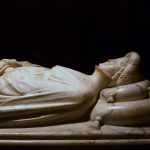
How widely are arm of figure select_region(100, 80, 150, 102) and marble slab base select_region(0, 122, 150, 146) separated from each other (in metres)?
0.25

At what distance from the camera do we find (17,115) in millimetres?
2990

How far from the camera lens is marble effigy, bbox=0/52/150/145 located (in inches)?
112

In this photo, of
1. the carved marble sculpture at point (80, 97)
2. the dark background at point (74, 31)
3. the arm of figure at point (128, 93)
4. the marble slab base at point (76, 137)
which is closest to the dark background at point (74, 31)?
the dark background at point (74, 31)

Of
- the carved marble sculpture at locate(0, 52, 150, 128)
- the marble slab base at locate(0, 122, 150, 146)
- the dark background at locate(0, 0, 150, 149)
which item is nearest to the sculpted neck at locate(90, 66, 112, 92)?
the carved marble sculpture at locate(0, 52, 150, 128)

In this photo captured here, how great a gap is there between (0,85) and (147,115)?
1172 millimetres

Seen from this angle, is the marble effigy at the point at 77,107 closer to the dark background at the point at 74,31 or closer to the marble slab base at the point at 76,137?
the marble slab base at the point at 76,137

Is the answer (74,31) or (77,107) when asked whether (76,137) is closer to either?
(77,107)

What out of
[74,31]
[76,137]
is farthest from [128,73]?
[74,31]

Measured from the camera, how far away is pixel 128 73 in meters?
3.11

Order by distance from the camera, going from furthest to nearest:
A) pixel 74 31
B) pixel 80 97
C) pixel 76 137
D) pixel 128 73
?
pixel 74 31, pixel 128 73, pixel 80 97, pixel 76 137

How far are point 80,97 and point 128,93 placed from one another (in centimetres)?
36

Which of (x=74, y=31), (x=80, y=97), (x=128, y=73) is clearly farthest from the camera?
(x=74, y=31)

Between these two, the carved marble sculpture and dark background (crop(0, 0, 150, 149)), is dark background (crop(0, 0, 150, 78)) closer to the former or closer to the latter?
dark background (crop(0, 0, 150, 149))

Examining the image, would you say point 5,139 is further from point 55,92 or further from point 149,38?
point 149,38
